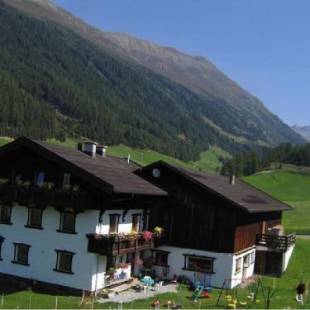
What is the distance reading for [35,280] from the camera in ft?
119

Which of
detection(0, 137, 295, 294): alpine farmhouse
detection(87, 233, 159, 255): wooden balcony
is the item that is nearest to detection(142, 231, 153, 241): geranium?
detection(0, 137, 295, 294): alpine farmhouse

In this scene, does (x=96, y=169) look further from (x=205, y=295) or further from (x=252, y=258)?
(x=252, y=258)

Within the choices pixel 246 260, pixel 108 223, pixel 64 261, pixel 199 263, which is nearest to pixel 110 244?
pixel 108 223

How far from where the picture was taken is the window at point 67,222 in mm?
35375

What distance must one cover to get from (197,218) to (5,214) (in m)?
12.6

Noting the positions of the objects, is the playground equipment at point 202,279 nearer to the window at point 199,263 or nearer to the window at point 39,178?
the window at point 199,263

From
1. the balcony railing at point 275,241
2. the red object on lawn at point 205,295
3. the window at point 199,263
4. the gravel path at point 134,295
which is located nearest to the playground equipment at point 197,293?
the red object on lawn at point 205,295

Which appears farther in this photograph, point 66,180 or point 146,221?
point 146,221

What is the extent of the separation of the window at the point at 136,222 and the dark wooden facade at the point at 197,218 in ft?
4.45

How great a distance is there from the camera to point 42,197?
3581cm

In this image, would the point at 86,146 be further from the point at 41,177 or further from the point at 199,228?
the point at 199,228

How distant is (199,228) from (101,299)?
890 centimetres

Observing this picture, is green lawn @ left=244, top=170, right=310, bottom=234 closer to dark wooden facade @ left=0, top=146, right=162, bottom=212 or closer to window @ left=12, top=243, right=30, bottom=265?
dark wooden facade @ left=0, top=146, right=162, bottom=212

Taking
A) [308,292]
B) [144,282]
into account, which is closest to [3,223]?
[144,282]
